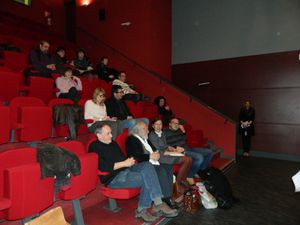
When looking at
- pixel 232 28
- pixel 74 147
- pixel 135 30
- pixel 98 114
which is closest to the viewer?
pixel 74 147

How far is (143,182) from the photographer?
2.44 metres

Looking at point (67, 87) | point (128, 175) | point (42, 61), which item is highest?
point (42, 61)

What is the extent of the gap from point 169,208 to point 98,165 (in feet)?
2.70

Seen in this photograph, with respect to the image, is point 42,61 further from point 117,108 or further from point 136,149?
point 136,149

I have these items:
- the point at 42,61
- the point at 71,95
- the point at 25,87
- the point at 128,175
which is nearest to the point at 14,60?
the point at 42,61

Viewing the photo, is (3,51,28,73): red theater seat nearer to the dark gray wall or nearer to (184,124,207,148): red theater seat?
(184,124,207,148): red theater seat

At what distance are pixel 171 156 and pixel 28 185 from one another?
1756 mm

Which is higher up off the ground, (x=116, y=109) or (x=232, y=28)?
(x=232, y=28)

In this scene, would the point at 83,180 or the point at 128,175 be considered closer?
the point at 83,180

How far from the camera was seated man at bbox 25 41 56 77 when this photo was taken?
3.90 metres

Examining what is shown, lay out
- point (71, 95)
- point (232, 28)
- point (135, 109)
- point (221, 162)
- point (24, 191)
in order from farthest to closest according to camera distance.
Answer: point (232, 28) → point (221, 162) → point (135, 109) → point (71, 95) → point (24, 191)

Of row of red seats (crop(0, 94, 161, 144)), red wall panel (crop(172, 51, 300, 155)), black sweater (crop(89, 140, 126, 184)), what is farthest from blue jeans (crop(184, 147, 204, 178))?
red wall panel (crop(172, 51, 300, 155))

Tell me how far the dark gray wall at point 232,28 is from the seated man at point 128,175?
4788 mm

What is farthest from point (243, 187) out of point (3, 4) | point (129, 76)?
point (3, 4)
